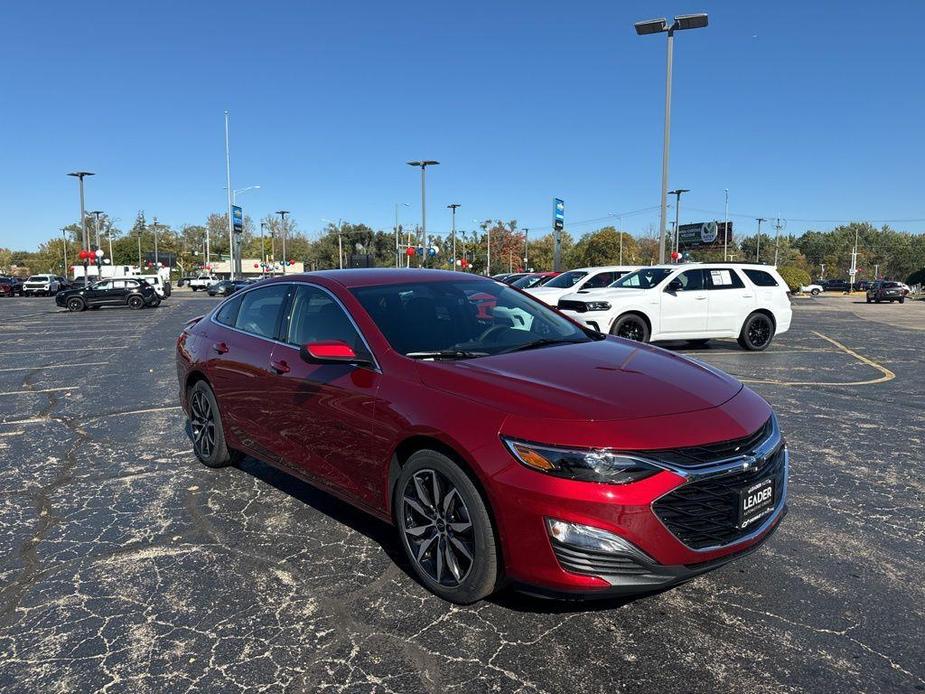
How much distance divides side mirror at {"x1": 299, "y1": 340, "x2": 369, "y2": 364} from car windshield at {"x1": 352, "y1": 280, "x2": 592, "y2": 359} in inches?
9.2

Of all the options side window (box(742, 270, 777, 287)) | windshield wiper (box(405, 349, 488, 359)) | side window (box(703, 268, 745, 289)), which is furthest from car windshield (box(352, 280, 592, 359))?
side window (box(742, 270, 777, 287))

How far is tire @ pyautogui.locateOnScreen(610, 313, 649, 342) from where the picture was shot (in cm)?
1213

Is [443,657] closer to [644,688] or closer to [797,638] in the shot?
[644,688]

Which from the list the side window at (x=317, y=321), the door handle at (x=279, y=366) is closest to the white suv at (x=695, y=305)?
the side window at (x=317, y=321)

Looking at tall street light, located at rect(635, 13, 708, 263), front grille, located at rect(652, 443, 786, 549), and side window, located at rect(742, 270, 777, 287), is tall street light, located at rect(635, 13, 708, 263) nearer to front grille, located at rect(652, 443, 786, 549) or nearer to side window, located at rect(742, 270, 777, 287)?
side window, located at rect(742, 270, 777, 287)

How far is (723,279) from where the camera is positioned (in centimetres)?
1271

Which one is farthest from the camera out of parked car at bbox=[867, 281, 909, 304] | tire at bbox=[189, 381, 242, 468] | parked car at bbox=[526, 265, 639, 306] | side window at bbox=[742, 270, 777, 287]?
parked car at bbox=[867, 281, 909, 304]

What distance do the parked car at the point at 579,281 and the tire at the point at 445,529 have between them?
12.4m

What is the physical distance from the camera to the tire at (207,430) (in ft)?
16.4

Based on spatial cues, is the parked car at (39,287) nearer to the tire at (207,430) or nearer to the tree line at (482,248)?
the tree line at (482,248)

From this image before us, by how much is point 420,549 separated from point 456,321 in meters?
1.35

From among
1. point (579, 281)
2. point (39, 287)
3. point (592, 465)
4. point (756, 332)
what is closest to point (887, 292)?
point (579, 281)

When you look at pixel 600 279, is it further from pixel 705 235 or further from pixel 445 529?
pixel 705 235

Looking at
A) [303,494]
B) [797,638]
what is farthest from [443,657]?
[303,494]
